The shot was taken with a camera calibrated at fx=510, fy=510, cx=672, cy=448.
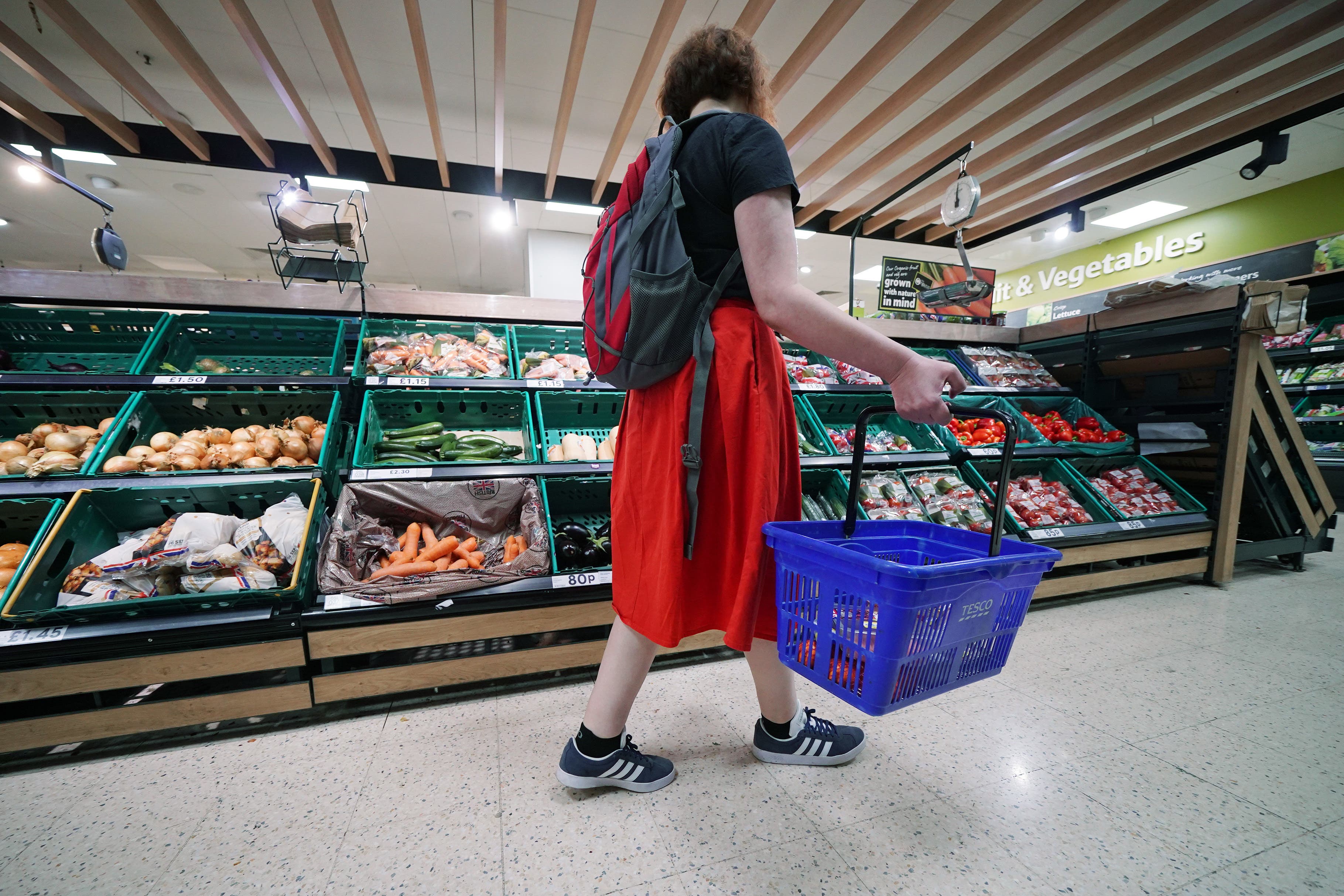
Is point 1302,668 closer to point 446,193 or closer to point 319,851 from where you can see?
point 319,851

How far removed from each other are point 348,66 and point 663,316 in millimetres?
3265

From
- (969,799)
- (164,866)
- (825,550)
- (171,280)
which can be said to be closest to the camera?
(825,550)

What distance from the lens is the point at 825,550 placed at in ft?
2.87

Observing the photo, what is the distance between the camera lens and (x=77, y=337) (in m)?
2.08

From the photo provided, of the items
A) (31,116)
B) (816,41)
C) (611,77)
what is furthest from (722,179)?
(31,116)

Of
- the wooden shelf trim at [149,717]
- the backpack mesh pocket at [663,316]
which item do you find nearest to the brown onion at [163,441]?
the wooden shelf trim at [149,717]

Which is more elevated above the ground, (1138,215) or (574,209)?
(1138,215)

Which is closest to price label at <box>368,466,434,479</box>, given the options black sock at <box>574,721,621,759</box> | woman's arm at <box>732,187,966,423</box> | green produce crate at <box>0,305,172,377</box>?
green produce crate at <box>0,305,172,377</box>

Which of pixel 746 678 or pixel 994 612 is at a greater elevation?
pixel 994 612

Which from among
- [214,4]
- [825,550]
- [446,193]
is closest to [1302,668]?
[825,550]

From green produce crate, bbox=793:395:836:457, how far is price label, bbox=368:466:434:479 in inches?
64.7

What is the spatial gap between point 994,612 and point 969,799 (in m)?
0.67

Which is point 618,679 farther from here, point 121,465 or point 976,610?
point 121,465

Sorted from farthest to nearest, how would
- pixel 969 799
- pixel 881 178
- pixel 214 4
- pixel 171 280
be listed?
pixel 881 178 < pixel 214 4 < pixel 171 280 < pixel 969 799
